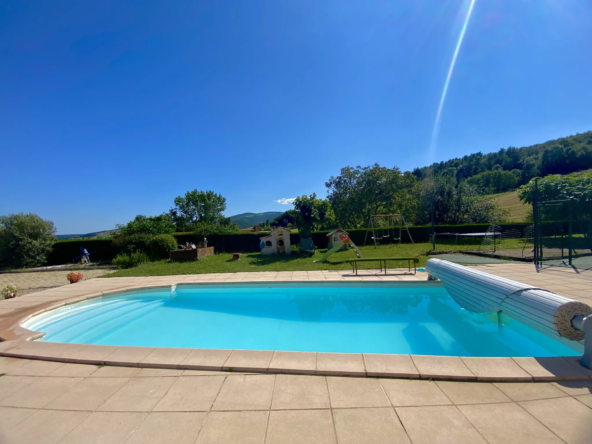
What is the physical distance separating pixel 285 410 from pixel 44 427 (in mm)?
2327

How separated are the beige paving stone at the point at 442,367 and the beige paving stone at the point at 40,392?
433cm

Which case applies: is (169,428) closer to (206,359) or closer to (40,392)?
(206,359)

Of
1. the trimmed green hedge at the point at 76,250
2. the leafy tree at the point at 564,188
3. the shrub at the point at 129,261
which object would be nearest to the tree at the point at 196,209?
the trimmed green hedge at the point at 76,250

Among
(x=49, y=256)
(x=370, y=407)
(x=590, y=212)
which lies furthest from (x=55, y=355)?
(x=49, y=256)

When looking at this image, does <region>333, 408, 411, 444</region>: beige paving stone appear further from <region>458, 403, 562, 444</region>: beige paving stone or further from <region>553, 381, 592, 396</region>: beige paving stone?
<region>553, 381, 592, 396</region>: beige paving stone

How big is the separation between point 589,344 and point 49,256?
2599cm

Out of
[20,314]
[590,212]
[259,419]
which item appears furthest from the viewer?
[590,212]

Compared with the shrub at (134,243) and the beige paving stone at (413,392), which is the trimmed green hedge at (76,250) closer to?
the shrub at (134,243)

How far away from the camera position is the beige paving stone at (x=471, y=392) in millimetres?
2502

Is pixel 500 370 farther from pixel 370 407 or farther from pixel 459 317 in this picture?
pixel 459 317

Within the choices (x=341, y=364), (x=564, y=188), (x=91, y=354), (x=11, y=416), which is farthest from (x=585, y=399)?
(x=564, y=188)

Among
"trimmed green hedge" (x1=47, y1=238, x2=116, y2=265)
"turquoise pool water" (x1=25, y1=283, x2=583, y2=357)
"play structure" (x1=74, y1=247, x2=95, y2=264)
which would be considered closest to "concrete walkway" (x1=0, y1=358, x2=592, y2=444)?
"turquoise pool water" (x1=25, y1=283, x2=583, y2=357)

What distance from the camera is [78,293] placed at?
8172 millimetres

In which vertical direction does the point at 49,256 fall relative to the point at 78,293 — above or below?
above
